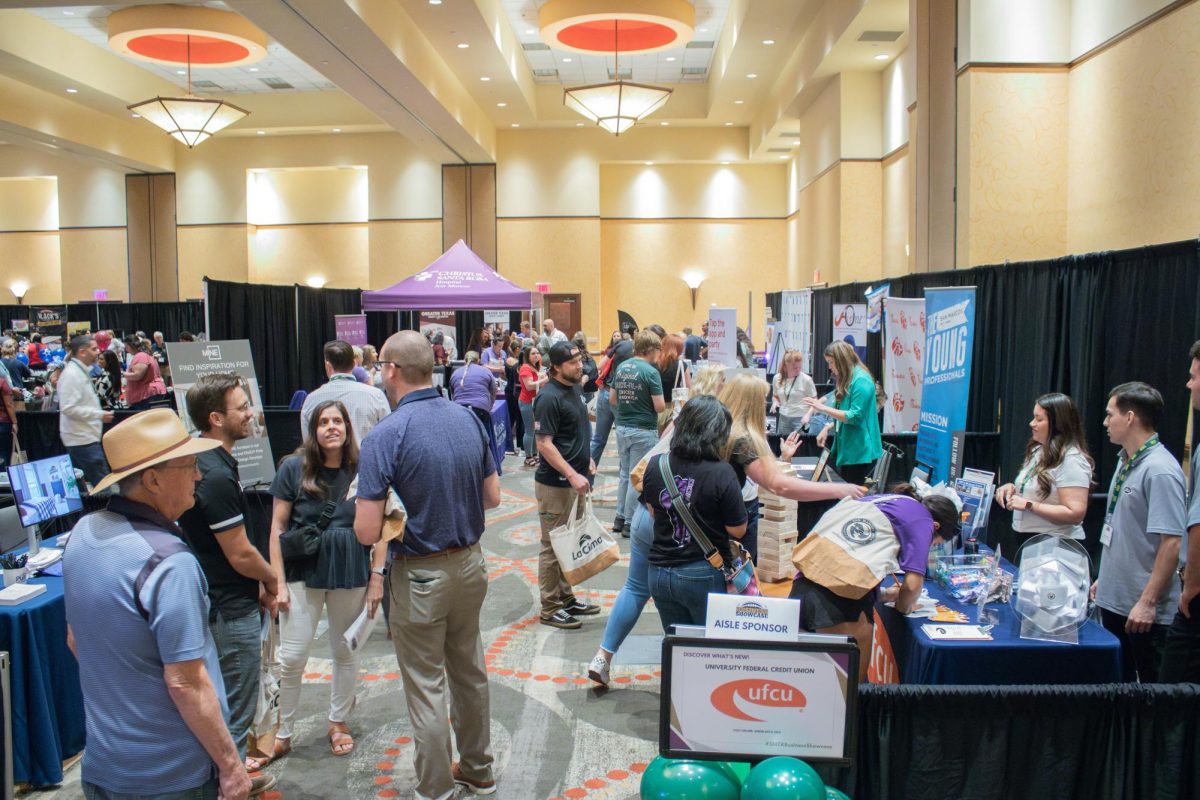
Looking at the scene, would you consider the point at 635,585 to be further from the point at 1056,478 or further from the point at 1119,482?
the point at 1119,482

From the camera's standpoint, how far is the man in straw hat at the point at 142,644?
1839 millimetres

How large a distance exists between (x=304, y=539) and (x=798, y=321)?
24.6ft

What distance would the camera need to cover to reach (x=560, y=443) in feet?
16.0

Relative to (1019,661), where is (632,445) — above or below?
above

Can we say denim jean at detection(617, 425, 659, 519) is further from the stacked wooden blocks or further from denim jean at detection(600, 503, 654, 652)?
denim jean at detection(600, 503, 654, 652)

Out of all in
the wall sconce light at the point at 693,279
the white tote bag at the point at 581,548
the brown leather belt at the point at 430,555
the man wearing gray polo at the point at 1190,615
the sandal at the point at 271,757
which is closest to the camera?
the man wearing gray polo at the point at 1190,615

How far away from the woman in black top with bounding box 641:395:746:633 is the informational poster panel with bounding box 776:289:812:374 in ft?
20.7

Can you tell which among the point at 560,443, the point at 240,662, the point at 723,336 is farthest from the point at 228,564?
the point at 723,336

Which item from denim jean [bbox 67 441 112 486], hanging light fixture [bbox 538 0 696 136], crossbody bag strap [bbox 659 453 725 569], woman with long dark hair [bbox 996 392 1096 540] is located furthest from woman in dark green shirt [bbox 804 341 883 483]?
hanging light fixture [bbox 538 0 696 136]

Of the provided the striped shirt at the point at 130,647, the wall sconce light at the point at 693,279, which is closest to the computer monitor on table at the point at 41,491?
the striped shirt at the point at 130,647

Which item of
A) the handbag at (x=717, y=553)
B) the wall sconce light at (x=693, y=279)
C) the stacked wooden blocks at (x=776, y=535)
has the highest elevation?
the wall sconce light at (x=693, y=279)

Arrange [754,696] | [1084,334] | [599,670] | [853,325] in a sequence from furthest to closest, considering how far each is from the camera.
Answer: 1. [853,325]
2. [1084,334]
3. [599,670]
4. [754,696]

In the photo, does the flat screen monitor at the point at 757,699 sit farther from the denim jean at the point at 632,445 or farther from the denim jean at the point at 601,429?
the denim jean at the point at 601,429

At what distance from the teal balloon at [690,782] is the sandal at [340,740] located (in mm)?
1672
